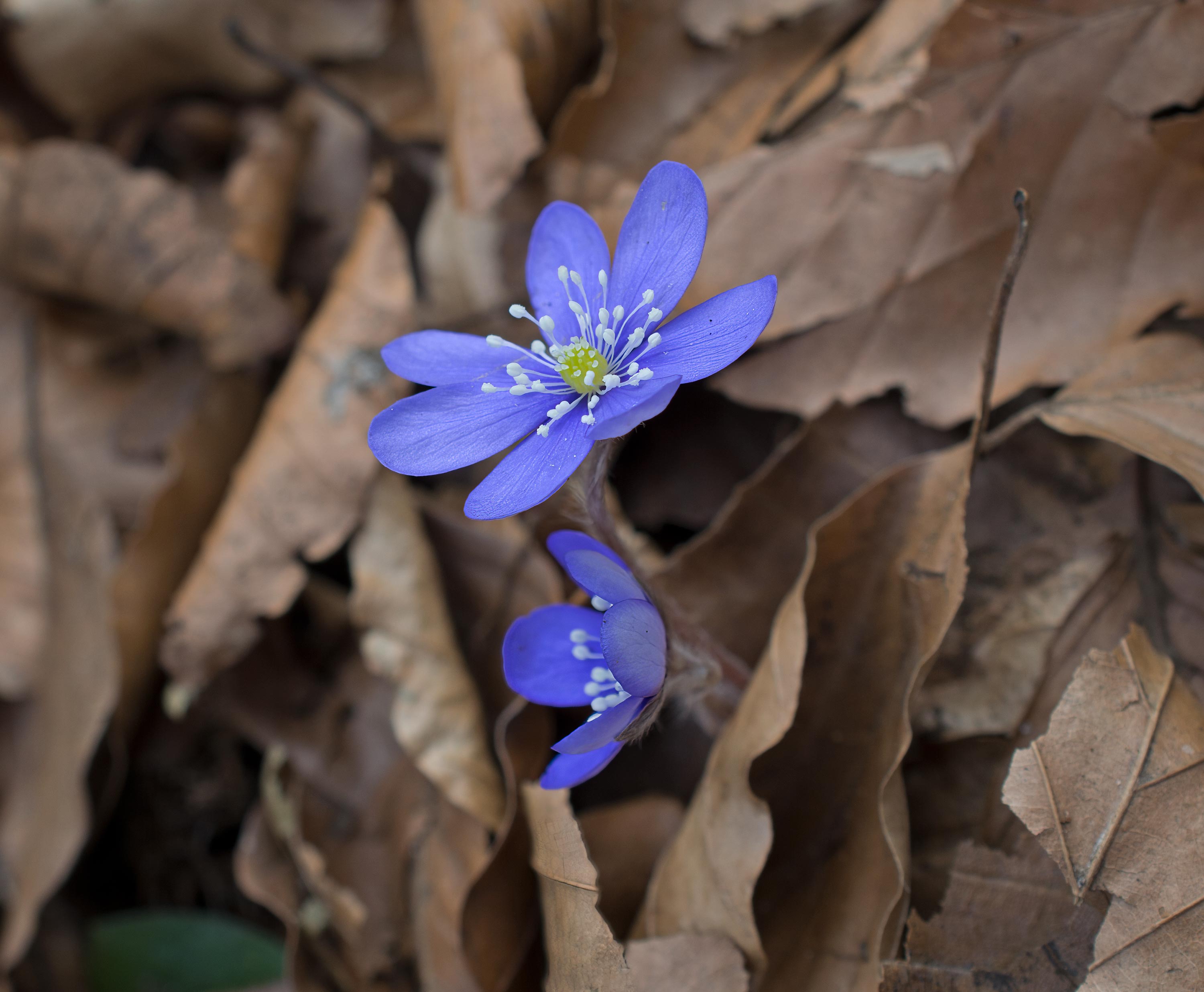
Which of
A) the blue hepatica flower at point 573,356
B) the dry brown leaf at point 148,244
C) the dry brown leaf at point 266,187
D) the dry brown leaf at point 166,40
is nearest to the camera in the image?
the blue hepatica flower at point 573,356

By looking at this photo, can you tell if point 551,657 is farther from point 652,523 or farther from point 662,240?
point 662,240

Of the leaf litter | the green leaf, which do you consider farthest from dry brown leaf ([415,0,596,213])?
the green leaf

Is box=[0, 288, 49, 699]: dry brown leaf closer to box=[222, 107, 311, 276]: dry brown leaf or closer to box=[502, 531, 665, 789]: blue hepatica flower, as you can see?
box=[222, 107, 311, 276]: dry brown leaf

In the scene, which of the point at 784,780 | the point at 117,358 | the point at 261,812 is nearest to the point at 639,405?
the point at 784,780

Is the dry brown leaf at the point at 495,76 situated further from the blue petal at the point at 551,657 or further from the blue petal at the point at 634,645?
the blue petal at the point at 634,645

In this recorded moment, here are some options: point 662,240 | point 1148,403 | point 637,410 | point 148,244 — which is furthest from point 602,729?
point 148,244

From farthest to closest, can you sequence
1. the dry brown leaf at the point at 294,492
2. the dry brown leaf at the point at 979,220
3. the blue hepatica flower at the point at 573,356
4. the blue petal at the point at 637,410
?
the dry brown leaf at the point at 294,492, the dry brown leaf at the point at 979,220, the blue hepatica flower at the point at 573,356, the blue petal at the point at 637,410

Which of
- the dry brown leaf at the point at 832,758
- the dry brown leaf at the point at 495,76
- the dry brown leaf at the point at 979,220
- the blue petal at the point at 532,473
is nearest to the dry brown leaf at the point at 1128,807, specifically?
the dry brown leaf at the point at 832,758
